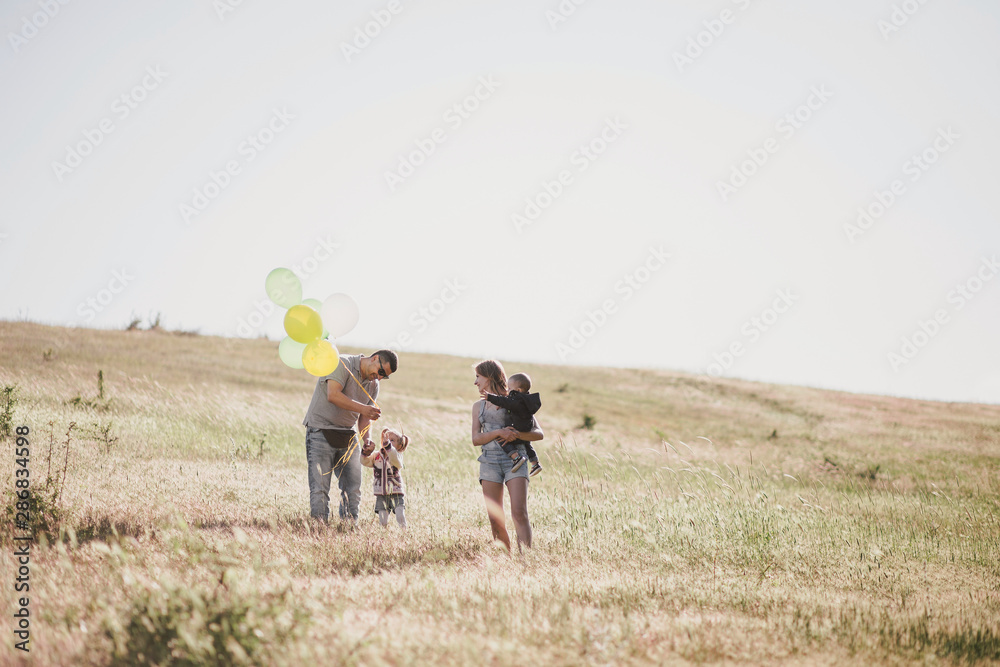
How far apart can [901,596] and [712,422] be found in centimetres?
2064

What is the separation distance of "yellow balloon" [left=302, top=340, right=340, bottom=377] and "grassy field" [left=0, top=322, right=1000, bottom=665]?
5.20 ft

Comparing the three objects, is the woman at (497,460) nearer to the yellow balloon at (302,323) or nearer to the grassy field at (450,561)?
the grassy field at (450,561)

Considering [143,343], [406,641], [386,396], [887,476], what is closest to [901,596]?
[406,641]

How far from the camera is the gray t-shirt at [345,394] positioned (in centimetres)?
653

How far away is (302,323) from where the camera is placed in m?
6.10

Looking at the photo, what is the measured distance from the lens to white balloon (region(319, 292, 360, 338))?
6.35m

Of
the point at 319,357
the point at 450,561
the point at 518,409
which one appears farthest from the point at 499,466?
the point at 319,357

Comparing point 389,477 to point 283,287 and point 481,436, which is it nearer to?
point 481,436

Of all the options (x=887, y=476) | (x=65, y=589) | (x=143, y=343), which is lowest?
(x=887, y=476)

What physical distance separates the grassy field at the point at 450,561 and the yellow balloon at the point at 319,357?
5.20 ft

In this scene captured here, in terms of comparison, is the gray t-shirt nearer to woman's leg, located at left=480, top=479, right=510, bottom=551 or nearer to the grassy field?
the grassy field

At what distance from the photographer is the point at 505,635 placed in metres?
3.60

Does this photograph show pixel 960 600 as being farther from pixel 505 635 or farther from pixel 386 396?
pixel 386 396

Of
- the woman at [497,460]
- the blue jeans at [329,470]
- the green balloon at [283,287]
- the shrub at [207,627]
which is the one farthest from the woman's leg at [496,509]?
the green balloon at [283,287]
